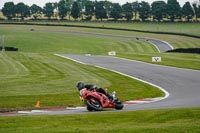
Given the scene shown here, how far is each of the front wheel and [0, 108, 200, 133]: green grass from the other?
2.38 meters

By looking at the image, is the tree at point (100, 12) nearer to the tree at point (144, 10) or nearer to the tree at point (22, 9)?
the tree at point (144, 10)

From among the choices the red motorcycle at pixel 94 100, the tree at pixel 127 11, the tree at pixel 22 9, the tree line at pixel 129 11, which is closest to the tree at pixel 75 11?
the tree line at pixel 129 11

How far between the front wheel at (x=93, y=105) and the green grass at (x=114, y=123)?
238 cm

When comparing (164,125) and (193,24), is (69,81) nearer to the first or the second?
(164,125)

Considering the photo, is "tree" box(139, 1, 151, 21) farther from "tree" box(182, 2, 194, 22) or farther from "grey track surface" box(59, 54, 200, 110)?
"grey track surface" box(59, 54, 200, 110)

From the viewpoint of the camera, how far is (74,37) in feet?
331

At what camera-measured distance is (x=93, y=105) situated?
19.8 meters

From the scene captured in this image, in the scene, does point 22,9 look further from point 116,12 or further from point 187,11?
point 187,11

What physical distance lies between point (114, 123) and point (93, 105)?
4.33 m

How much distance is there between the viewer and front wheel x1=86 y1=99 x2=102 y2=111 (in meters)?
19.8

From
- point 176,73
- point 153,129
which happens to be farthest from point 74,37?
point 153,129

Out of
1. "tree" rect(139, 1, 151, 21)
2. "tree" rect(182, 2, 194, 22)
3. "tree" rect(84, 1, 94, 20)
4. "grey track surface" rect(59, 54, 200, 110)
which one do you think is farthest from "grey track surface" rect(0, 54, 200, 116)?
"tree" rect(84, 1, 94, 20)

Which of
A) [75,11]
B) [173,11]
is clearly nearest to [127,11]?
[75,11]

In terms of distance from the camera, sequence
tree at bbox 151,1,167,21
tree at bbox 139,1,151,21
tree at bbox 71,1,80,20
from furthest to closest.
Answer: tree at bbox 71,1,80,20, tree at bbox 139,1,151,21, tree at bbox 151,1,167,21
